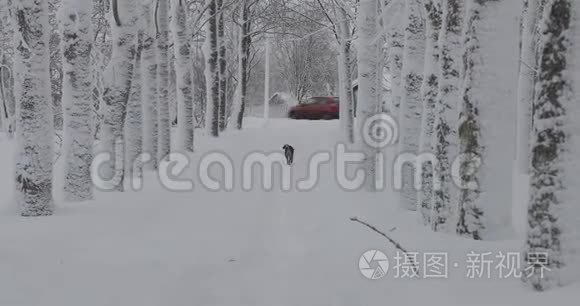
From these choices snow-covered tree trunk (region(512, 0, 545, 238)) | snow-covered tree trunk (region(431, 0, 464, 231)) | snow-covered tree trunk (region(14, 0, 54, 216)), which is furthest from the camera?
snow-covered tree trunk (region(512, 0, 545, 238))

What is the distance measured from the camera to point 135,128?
11.8m

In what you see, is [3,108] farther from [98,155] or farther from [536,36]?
[536,36]

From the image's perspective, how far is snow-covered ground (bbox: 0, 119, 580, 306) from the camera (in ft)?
14.9

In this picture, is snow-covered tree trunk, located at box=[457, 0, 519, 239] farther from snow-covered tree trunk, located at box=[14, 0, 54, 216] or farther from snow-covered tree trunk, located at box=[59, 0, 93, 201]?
snow-covered tree trunk, located at box=[59, 0, 93, 201]

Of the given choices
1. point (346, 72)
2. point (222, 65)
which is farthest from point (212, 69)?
point (346, 72)

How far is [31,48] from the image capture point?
Answer: 6.57 meters

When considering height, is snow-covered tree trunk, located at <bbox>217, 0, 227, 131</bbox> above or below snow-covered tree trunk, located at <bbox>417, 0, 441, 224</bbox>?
above

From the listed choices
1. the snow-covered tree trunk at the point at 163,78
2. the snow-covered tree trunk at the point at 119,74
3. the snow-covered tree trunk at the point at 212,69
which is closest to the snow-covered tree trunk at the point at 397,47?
the snow-covered tree trunk at the point at 119,74

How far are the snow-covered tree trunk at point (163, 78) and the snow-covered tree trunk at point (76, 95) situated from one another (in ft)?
19.7

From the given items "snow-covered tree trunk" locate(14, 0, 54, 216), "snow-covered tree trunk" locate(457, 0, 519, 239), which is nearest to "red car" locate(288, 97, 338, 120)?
"snow-covered tree trunk" locate(14, 0, 54, 216)

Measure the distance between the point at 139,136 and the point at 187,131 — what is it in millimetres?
4508

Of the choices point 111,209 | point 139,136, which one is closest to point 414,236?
point 111,209

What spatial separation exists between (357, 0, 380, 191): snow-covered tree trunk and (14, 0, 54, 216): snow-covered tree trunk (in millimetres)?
6561

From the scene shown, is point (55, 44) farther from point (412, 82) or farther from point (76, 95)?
point (412, 82)
